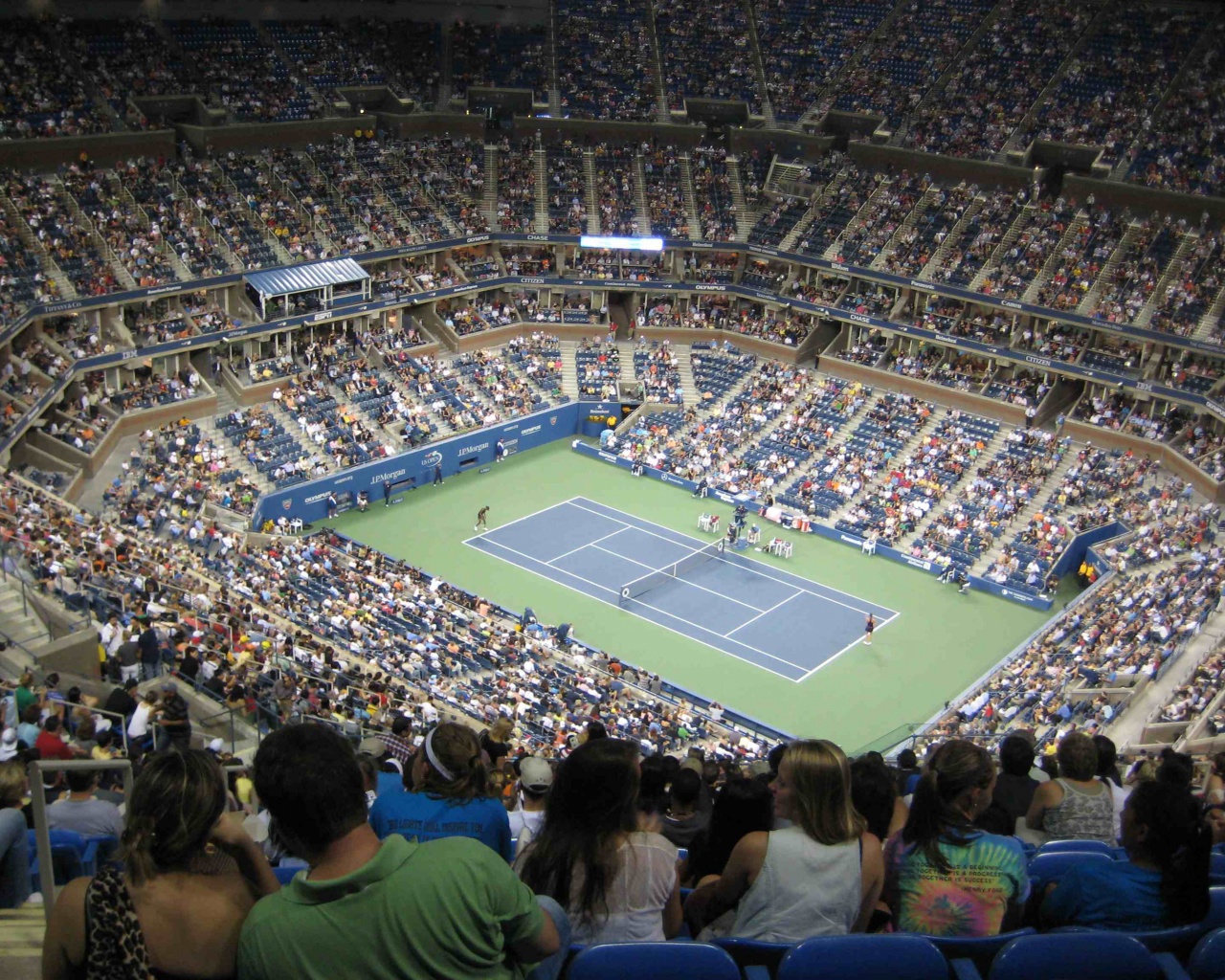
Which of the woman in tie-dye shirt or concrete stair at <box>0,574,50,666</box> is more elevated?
the woman in tie-dye shirt

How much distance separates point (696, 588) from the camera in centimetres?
3819

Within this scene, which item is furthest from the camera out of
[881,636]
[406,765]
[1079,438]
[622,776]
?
[1079,438]

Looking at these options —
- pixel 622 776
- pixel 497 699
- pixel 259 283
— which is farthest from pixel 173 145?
pixel 622 776

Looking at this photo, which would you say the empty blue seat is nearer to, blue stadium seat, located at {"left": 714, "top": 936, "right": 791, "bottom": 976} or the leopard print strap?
blue stadium seat, located at {"left": 714, "top": 936, "right": 791, "bottom": 976}

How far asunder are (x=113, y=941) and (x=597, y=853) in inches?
84.3

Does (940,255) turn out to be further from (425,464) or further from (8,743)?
(8,743)

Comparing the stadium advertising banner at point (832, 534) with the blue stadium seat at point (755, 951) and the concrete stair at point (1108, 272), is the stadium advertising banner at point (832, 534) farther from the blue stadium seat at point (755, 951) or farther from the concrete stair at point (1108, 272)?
the blue stadium seat at point (755, 951)

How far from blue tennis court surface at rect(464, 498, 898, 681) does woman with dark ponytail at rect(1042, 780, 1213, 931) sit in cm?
2744

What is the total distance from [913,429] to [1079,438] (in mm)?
5905

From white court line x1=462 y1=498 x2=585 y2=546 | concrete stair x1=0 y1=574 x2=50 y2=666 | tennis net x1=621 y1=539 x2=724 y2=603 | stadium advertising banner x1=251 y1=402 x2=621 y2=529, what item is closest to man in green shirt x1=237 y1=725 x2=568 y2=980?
concrete stair x1=0 y1=574 x2=50 y2=666

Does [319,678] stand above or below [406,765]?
below

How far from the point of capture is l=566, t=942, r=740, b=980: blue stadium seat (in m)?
5.34

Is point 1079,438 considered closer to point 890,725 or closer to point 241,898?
point 890,725

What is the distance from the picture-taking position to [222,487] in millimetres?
38312
